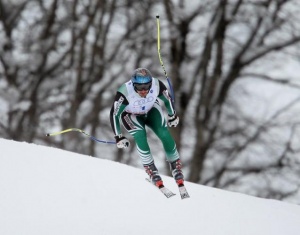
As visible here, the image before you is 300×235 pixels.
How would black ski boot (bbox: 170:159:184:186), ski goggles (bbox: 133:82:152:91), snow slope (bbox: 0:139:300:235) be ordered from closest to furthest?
1. ski goggles (bbox: 133:82:152:91)
2. black ski boot (bbox: 170:159:184:186)
3. snow slope (bbox: 0:139:300:235)

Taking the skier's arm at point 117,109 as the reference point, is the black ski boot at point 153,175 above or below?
below

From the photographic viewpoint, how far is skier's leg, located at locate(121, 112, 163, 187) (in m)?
10.1

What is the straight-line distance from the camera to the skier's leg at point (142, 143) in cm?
1011

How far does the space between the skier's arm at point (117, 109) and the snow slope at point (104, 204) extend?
351cm

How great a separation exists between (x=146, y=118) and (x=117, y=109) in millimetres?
648

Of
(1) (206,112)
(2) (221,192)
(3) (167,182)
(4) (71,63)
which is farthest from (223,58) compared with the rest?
(3) (167,182)

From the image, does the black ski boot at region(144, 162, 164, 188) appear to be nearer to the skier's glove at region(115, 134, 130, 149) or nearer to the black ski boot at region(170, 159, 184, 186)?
the black ski boot at region(170, 159, 184, 186)

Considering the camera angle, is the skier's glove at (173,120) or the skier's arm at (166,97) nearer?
the skier's arm at (166,97)

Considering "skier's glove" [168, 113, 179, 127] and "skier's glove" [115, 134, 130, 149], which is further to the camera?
"skier's glove" [168, 113, 179, 127]

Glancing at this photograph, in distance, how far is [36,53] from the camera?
28.4 metres

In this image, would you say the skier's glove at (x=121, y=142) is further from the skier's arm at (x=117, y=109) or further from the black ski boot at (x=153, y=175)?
the black ski boot at (x=153, y=175)

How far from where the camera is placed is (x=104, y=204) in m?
14.4

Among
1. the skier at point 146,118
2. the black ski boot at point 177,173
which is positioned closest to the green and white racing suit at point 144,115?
the skier at point 146,118

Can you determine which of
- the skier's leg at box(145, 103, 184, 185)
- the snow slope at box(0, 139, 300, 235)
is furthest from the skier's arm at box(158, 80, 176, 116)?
the snow slope at box(0, 139, 300, 235)
